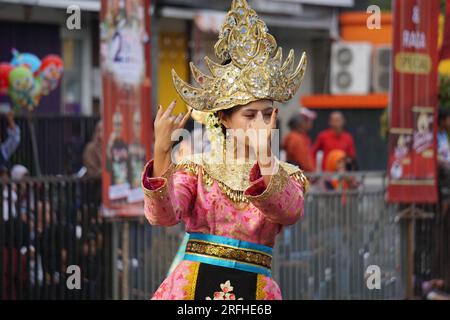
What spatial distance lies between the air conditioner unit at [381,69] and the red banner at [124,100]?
42.3 feet

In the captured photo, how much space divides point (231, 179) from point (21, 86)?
6.73 meters

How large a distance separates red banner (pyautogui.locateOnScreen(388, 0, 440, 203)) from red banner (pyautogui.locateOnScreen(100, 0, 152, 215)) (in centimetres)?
256

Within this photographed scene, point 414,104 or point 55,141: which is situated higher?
point 414,104

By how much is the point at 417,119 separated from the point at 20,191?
3.71 metres

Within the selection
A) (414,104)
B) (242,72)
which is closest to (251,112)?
(242,72)

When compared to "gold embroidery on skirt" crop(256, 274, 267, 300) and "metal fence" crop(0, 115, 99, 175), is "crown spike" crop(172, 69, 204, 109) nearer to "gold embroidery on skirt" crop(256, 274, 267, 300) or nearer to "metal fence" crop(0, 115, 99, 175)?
"gold embroidery on skirt" crop(256, 274, 267, 300)

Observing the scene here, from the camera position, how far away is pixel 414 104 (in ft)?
31.2

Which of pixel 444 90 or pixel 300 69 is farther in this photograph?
pixel 444 90

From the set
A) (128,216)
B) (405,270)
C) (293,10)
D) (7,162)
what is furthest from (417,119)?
(293,10)

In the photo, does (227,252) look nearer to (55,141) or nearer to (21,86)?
(55,141)

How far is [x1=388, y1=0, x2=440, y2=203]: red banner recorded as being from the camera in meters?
9.42

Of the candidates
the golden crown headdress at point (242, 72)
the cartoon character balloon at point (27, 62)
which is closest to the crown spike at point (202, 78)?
Result: the golden crown headdress at point (242, 72)

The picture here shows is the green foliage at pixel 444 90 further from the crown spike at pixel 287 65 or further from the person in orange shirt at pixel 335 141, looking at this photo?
the crown spike at pixel 287 65

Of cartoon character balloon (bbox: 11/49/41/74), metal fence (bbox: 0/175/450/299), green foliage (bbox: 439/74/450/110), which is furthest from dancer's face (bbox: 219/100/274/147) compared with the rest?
cartoon character balloon (bbox: 11/49/41/74)
